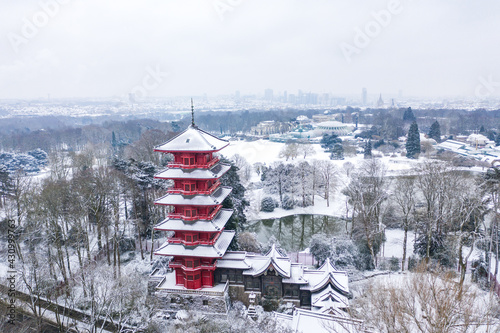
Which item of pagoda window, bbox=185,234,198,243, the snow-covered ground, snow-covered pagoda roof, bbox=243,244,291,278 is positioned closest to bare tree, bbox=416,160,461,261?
the snow-covered ground

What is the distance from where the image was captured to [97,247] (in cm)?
2830

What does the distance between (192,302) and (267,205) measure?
1945 centimetres

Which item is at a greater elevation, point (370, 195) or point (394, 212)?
point (370, 195)

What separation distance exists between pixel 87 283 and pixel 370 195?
76.0ft

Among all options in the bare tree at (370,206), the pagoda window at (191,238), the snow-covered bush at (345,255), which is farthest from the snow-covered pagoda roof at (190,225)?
the bare tree at (370,206)

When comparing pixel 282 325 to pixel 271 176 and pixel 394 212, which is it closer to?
pixel 394 212

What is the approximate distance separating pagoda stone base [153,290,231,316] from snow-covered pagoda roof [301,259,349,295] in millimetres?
4983

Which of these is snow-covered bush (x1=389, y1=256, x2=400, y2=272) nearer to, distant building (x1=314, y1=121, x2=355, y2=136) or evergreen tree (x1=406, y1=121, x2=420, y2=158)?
evergreen tree (x1=406, y1=121, x2=420, y2=158)

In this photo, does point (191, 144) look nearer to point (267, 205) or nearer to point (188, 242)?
point (188, 242)

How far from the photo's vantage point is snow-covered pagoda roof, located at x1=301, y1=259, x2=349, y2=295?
19.9m

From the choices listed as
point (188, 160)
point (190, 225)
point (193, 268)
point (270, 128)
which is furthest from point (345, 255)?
point (270, 128)

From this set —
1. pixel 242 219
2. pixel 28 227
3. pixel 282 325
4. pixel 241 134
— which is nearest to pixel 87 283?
pixel 28 227

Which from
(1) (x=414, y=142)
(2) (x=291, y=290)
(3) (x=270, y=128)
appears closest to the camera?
(2) (x=291, y=290)

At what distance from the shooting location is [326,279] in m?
19.9
